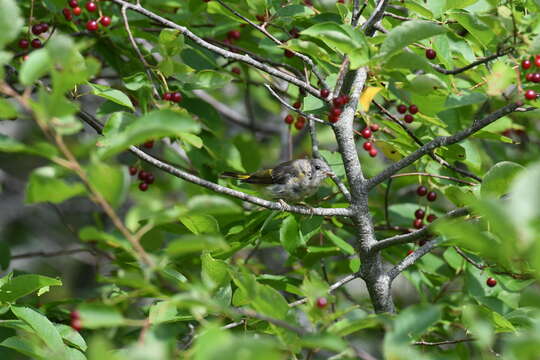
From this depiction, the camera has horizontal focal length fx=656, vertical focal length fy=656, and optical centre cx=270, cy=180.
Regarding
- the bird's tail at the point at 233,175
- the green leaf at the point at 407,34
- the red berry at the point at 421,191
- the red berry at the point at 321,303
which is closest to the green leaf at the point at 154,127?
the red berry at the point at 321,303

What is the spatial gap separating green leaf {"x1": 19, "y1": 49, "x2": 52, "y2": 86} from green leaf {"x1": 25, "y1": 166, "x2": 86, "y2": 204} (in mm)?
253

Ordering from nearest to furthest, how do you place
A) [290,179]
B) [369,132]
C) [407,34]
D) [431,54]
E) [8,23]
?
[8,23]
[407,34]
[431,54]
[369,132]
[290,179]

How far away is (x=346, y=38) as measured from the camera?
2438 mm

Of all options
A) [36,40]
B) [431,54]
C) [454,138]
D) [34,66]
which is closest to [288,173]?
[431,54]

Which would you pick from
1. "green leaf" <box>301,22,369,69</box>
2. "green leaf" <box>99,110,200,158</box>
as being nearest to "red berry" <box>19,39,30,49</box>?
"green leaf" <box>301,22,369,69</box>

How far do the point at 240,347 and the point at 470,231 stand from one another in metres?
0.67

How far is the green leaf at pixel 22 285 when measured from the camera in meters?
2.89

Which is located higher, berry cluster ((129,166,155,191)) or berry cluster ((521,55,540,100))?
berry cluster ((521,55,540,100))

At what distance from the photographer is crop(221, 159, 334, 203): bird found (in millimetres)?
4443

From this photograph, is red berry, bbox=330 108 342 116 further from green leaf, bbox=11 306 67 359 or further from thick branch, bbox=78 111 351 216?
green leaf, bbox=11 306 67 359

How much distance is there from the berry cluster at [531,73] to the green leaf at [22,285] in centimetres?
221

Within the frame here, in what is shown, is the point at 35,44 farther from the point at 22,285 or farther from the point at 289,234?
the point at 289,234

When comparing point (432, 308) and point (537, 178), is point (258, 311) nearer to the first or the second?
point (432, 308)

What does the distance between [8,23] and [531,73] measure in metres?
2.17
